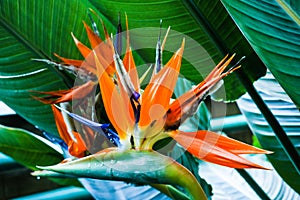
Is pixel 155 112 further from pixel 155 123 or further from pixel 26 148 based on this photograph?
pixel 26 148

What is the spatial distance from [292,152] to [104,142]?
1.03 ft

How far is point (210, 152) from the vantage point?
0.41 metres

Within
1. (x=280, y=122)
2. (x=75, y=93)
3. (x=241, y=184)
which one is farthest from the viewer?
(x=241, y=184)

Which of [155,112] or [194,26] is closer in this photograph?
[155,112]

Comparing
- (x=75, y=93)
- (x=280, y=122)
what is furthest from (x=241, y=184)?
(x=75, y=93)

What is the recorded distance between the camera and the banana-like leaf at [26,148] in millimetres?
755

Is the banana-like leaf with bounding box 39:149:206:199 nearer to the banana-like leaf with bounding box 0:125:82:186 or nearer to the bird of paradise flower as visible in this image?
the bird of paradise flower

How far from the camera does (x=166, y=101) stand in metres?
0.43

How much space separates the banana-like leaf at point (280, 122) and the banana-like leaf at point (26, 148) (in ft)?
1.12

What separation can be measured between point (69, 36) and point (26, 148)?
0.62 feet

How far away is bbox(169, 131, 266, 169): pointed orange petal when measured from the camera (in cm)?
40

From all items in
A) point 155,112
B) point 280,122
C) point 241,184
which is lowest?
point 241,184

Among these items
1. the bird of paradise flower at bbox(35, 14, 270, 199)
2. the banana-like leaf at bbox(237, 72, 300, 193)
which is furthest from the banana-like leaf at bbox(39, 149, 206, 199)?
the banana-like leaf at bbox(237, 72, 300, 193)

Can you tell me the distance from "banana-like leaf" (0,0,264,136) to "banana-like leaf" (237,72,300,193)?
0.10 m
